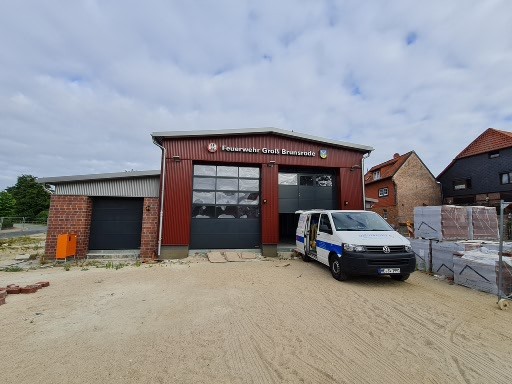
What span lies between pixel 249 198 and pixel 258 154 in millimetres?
2102

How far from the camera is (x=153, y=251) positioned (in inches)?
422

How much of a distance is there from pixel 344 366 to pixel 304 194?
33.4ft

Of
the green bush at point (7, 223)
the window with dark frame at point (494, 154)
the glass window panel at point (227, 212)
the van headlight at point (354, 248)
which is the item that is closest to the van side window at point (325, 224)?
the van headlight at point (354, 248)

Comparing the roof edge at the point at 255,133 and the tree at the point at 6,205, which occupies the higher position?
the roof edge at the point at 255,133

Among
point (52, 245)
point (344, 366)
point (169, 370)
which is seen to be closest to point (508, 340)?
point (344, 366)

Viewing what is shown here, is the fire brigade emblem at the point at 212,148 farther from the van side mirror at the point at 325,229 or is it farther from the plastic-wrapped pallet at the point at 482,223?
the plastic-wrapped pallet at the point at 482,223

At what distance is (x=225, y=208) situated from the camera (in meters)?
11.8

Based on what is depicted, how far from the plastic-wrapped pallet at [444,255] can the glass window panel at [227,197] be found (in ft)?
25.1

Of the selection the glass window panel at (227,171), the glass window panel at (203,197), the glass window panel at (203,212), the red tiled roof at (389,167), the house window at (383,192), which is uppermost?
the red tiled roof at (389,167)

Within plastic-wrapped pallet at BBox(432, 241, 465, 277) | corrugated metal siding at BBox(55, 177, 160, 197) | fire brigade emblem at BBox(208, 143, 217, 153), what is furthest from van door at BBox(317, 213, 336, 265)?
corrugated metal siding at BBox(55, 177, 160, 197)

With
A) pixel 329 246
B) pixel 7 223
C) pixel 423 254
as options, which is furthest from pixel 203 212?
pixel 7 223

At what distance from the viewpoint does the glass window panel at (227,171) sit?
12.0 m

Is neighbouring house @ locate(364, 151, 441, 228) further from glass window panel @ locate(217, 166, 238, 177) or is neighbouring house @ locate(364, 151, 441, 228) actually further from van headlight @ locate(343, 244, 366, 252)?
van headlight @ locate(343, 244, 366, 252)

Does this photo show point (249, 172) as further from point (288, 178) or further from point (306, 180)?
point (306, 180)
